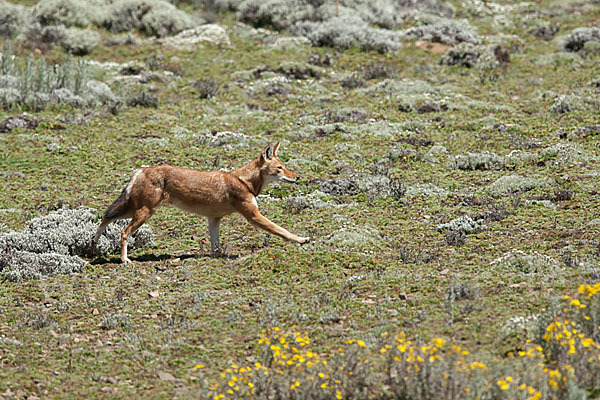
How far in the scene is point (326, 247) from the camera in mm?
9641

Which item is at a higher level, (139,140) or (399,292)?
(399,292)

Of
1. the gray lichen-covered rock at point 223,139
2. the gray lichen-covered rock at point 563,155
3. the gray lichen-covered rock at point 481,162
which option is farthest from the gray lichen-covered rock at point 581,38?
the gray lichen-covered rock at point 223,139

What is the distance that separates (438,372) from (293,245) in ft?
16.6

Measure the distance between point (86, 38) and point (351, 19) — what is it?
33.9 ft

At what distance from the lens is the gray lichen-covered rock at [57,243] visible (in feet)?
29.8

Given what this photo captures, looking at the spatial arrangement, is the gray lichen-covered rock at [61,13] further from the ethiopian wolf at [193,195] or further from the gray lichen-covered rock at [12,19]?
the ethiopian wolf at [193,195]

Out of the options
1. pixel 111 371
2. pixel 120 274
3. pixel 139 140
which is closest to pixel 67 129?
pixel 139 140

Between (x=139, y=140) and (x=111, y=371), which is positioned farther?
(x=139, y=140)

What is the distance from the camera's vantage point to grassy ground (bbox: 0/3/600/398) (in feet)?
22.6

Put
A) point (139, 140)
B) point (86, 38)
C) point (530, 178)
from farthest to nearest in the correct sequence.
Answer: point (86, 38), point (139, 140), point (530, 178)

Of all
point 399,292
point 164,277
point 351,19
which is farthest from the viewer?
point 351,19

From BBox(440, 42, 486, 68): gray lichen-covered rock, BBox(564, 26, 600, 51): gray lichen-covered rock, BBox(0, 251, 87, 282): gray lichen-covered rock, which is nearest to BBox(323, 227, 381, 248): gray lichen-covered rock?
BBox(0, 251, 87, 282): gray lichen-covered rock

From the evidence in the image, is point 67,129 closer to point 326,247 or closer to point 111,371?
point 326,247

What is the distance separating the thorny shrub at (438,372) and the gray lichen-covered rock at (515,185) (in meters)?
5.70
